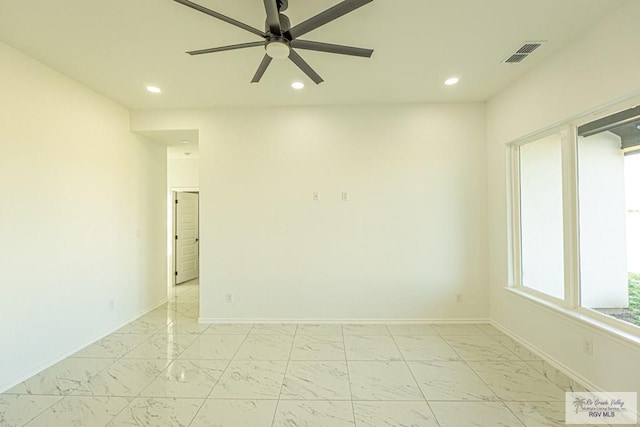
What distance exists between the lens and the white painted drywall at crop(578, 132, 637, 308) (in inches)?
89.4

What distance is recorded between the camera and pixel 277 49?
183cm

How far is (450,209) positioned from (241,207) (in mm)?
2781

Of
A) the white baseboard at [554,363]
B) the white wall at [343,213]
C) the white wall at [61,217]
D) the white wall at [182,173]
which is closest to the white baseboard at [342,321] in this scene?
the white wall at [343,213]

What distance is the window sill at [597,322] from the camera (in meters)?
2.00

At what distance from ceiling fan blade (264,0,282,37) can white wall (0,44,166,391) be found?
2.48 m

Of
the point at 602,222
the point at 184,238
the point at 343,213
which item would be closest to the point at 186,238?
the point at 184,238

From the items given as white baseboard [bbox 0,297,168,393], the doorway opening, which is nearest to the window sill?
white baseboard [bbox 0,297,168,393]

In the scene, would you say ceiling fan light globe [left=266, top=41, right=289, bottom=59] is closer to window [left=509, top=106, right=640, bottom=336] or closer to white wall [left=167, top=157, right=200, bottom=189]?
window [left=509, top=106, right=640, bottom=336]

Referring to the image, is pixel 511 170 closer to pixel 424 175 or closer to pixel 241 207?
pixel 424 175

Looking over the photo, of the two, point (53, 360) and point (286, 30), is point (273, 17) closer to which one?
point (286, 30)

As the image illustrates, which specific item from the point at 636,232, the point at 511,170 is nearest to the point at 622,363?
the point at 636,232

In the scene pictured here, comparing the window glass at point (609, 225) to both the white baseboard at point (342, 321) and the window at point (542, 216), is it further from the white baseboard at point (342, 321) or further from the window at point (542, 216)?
the white baseboard at point (342, 321)

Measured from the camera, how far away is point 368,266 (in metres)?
3.76

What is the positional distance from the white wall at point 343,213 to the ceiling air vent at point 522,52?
103 cm
